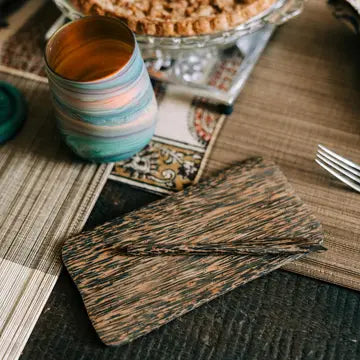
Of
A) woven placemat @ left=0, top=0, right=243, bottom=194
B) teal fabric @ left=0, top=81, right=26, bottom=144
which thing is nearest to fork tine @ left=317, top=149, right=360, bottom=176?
woven placemat @ left=0, top=0, right=243, bottom=194

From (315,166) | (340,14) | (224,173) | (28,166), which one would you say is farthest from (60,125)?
(340,14)

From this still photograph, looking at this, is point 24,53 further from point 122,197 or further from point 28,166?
point 122,197

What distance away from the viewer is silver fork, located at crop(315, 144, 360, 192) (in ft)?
2.20

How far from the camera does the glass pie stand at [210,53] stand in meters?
0.72

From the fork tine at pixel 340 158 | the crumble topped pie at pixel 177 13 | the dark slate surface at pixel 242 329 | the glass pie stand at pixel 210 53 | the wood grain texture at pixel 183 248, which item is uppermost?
the crumble topped pie at pixel 177 13

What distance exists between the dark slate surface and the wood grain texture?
19mm

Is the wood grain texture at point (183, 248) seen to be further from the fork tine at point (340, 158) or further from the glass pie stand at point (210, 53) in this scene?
the glass pie stand at point (210, 53)

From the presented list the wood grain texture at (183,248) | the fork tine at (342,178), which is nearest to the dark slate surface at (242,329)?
the wood grain texture at (183,248)

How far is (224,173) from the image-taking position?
2.24 feet

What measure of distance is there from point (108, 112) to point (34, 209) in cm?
17

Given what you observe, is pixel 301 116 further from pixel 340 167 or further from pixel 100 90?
pixel 100 90

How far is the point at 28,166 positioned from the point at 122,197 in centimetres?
15

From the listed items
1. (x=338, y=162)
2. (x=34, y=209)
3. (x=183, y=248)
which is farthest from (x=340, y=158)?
(x=34, y=209)

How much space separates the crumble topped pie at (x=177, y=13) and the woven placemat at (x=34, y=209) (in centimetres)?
18
